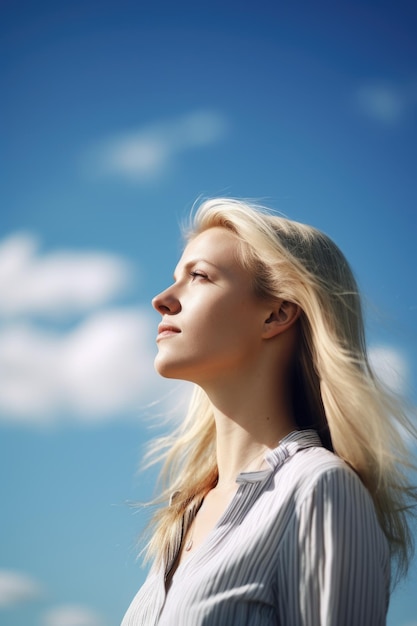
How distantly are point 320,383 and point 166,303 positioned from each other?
2.81 feet

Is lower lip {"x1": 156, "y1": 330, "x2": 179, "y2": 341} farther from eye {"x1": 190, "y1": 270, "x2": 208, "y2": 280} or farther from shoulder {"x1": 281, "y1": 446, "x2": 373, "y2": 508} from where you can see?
shoulder {"x1": 281, "y1": 446, "x2": 373, "y2": 508}

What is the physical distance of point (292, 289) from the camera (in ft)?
12.6

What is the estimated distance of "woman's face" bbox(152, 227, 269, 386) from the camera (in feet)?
12.4

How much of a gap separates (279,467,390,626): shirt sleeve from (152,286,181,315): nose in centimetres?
118

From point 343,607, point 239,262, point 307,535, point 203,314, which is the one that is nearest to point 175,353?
point 203,314

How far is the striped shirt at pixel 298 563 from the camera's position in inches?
118

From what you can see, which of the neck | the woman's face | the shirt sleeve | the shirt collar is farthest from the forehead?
the shirt sleeve

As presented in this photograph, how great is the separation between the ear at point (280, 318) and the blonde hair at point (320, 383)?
50 millimetres

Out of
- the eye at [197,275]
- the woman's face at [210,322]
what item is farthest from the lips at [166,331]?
the eye at [197,275]

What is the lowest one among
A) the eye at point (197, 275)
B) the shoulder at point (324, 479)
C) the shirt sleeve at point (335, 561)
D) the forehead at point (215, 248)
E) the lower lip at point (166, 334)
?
the shirt sleeve at point (335, 561)

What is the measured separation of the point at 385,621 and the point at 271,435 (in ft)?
3.25

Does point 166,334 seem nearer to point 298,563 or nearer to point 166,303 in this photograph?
point 166,303

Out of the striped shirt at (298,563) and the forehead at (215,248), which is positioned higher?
the forehead at (215,248)

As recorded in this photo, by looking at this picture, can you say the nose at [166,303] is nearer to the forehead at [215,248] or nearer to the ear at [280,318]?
the forehead at [215,248]
